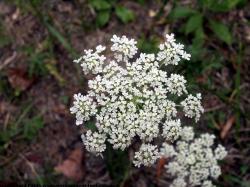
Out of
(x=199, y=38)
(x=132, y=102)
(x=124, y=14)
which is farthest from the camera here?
(x=124, y=14)

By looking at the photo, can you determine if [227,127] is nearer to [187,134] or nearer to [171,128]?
[187,134]

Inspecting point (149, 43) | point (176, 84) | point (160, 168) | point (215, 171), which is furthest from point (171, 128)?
point (149, 43)

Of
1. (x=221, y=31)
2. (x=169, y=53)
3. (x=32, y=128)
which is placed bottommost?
(x=32, y=128)

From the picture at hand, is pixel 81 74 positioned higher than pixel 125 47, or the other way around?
pixel 81 74

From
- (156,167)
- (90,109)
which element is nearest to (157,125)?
(90,109)

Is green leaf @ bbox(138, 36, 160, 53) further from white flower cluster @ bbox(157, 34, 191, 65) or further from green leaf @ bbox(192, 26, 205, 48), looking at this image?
white flower cluster @ bbox(157, 34, 191, 65)

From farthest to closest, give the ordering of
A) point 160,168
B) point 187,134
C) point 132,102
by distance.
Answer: point 160,168, point 187,134, point 132,102

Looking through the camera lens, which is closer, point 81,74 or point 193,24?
point 193,24

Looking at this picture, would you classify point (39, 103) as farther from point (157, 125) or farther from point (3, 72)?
point (157, 125)

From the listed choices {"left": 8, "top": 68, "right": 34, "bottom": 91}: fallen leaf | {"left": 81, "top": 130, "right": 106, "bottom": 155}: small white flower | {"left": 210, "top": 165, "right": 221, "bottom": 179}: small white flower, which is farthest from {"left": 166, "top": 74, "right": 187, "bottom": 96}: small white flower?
{"left": 8, "top": 68, "right": 34, "bottom": 91}: fallen leaf
